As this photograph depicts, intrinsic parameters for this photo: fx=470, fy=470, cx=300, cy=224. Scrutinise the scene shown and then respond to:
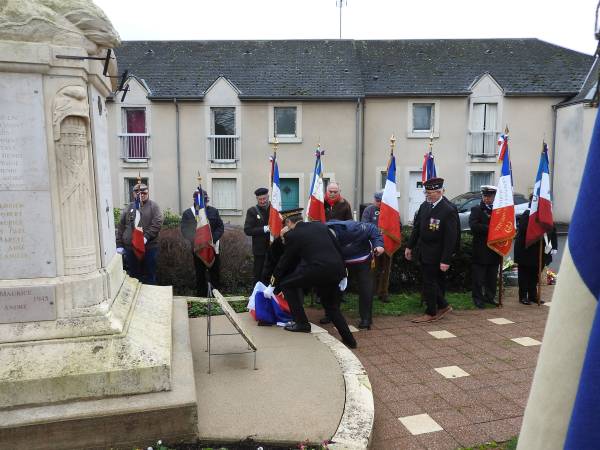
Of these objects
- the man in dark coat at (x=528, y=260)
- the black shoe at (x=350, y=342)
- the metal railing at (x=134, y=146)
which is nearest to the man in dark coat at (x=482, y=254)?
the man in dark coat at (x=528, y=260)

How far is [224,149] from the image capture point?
22.1m

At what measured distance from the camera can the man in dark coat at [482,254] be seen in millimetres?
7590

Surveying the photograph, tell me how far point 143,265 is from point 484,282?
5.61 m

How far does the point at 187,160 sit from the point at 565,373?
2189 centimetres

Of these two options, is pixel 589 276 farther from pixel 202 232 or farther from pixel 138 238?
pixel 138 238

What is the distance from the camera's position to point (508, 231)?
7277mm

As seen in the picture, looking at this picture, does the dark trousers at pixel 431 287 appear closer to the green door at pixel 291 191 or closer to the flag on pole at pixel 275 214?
the flag on pole at pixel 275 214

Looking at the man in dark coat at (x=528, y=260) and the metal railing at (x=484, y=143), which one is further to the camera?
the metal railing at (x=484, y=143)

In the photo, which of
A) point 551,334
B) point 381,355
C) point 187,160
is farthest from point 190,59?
point 551,334

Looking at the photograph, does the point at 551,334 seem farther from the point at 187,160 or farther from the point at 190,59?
the point at 190,59

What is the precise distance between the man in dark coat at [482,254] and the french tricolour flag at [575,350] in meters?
6.86

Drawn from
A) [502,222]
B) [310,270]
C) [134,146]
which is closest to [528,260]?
[502,222]

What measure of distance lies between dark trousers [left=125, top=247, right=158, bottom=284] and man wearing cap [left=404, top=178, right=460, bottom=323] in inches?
165

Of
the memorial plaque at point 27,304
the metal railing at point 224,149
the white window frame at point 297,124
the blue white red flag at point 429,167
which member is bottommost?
the memorial plaque at point 27,304
